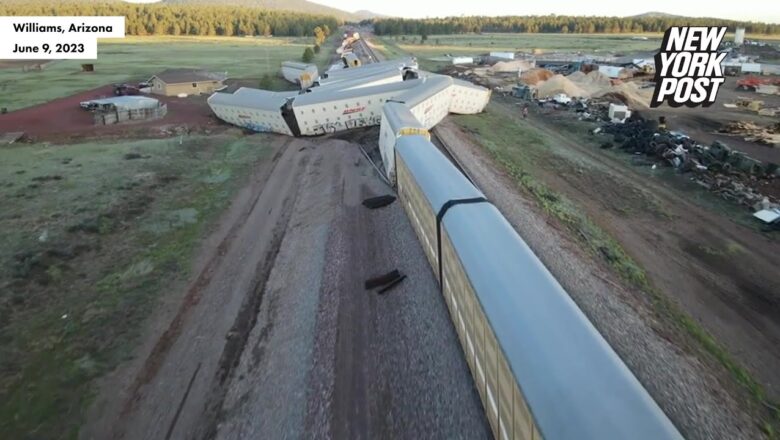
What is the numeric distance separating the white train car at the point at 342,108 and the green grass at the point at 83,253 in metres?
6.27

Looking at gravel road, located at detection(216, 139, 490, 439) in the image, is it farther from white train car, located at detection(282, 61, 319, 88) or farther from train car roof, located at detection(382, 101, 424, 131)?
white train car, located at detection(282, 61, 319, 88)

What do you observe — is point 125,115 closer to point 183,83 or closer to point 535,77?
point 183,83

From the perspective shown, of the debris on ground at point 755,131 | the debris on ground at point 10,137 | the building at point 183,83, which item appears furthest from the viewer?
the building at point 183,83

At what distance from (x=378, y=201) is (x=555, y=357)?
20089 mm

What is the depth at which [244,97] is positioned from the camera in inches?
1978

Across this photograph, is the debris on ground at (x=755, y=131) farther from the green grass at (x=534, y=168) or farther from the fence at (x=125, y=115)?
the fence at (x=125, y=115)

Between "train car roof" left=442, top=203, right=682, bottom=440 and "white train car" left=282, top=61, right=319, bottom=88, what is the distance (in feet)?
222

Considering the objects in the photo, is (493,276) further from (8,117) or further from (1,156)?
(8,117)

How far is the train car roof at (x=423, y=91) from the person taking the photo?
3815cm

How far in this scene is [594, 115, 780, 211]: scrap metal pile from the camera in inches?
1206

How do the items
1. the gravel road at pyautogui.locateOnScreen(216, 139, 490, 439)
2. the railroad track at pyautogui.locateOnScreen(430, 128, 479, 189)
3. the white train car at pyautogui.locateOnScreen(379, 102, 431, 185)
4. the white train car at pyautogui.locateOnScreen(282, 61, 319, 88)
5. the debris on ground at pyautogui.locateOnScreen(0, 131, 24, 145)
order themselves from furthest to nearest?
the white train car at pyautogui.locateOnScreen(282, 61, 319, 88) < the debris on ground at pyautogui.locateOnScreen(0, 131, 24, 145) < the railroad track at pyautogui.locateOnScreen(430, 128, 479, 189) < the white train car at pyautogui.locateOnScreen(379, 102, 431, 185) < the gravel road at pyautogui.locateOnScreen(216, 139, 490, 439)

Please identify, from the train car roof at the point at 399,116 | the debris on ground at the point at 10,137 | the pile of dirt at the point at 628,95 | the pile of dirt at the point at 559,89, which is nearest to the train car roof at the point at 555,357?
the train car roof at the point at 399,116

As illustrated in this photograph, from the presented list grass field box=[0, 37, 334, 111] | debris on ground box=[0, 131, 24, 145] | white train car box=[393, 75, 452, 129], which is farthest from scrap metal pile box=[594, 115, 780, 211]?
grass field box=[0, 37, 334, 111]

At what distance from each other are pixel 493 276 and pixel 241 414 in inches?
366
